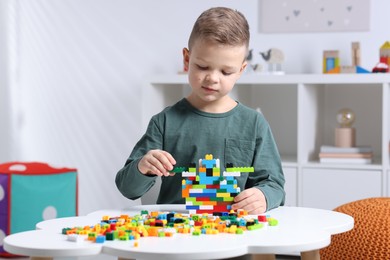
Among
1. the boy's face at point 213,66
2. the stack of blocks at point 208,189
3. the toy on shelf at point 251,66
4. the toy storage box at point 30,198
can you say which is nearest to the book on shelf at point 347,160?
the toy on shelf at point 251,66

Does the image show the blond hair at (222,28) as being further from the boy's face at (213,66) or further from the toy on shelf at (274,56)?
the toy on shelf at (274,56)

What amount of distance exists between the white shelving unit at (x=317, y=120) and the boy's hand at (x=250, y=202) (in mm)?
1587

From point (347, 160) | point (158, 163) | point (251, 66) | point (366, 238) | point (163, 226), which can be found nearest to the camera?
point (163, 226)

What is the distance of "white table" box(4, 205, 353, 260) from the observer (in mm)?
1084

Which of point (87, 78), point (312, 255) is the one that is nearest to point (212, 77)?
point (312, 255)

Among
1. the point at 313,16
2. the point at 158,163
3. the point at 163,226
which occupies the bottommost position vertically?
the point at 163,226

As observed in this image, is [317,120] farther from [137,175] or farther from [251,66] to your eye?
[137,175]

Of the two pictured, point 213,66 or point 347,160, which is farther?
point 347,160

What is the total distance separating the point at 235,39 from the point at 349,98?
1.91 meters

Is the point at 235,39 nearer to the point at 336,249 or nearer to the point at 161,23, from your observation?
the point at 336,249

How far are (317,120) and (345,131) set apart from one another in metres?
0.19

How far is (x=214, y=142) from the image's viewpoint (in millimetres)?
1629

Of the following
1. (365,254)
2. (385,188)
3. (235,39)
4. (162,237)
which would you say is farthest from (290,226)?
(385,188)

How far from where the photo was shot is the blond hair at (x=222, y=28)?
1504mm
